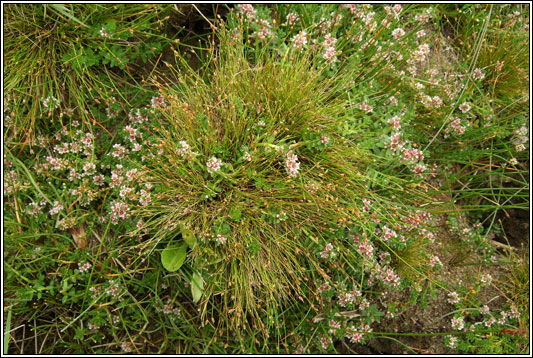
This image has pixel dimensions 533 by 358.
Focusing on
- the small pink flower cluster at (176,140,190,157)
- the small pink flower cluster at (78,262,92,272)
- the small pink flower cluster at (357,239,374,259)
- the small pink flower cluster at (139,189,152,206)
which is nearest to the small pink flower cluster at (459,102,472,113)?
the small pink flower cluster at (357,239,374,259)

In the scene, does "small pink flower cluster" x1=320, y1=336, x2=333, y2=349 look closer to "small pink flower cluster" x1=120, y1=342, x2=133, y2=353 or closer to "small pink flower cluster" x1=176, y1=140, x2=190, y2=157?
"small pink flower cluster" x1=120, y1=342, x2=133, y2=353

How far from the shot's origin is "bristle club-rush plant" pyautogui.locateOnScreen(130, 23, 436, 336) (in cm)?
233

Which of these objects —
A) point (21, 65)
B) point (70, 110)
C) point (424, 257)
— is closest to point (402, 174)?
point (424, 257)

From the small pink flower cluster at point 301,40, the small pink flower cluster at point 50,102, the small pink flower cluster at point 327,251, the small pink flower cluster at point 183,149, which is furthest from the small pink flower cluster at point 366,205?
the small pink flower cluster at point 50,102

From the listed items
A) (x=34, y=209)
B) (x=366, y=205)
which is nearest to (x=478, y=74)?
(x=366, y=205)

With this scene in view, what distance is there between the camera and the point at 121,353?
2.74 m

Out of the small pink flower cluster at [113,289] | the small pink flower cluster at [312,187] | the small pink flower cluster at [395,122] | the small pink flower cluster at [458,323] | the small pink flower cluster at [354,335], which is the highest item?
the small pink flower cluster at [395,122]

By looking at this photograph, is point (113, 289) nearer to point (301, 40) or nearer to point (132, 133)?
point (132, 133)

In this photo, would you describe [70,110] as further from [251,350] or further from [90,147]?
[251,350]

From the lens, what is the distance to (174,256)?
2.46m

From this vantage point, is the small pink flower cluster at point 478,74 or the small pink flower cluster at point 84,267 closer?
the small pink flower cluster at point 84,267

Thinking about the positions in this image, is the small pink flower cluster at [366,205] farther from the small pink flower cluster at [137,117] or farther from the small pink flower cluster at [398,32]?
the small pink flower cluster at [137,117]

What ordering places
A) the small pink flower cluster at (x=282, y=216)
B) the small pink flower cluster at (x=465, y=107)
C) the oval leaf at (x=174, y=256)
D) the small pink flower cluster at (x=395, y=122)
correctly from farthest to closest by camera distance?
1. the small pink flower cluster at (x=465, y=107)
2. the small pink flower cluster at (x=395, y=122)
3. the oval leaf at (x=174, y=256)
4. the small pink flower cluster at (x=282, y=216)

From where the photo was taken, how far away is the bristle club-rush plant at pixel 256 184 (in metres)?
2.33
